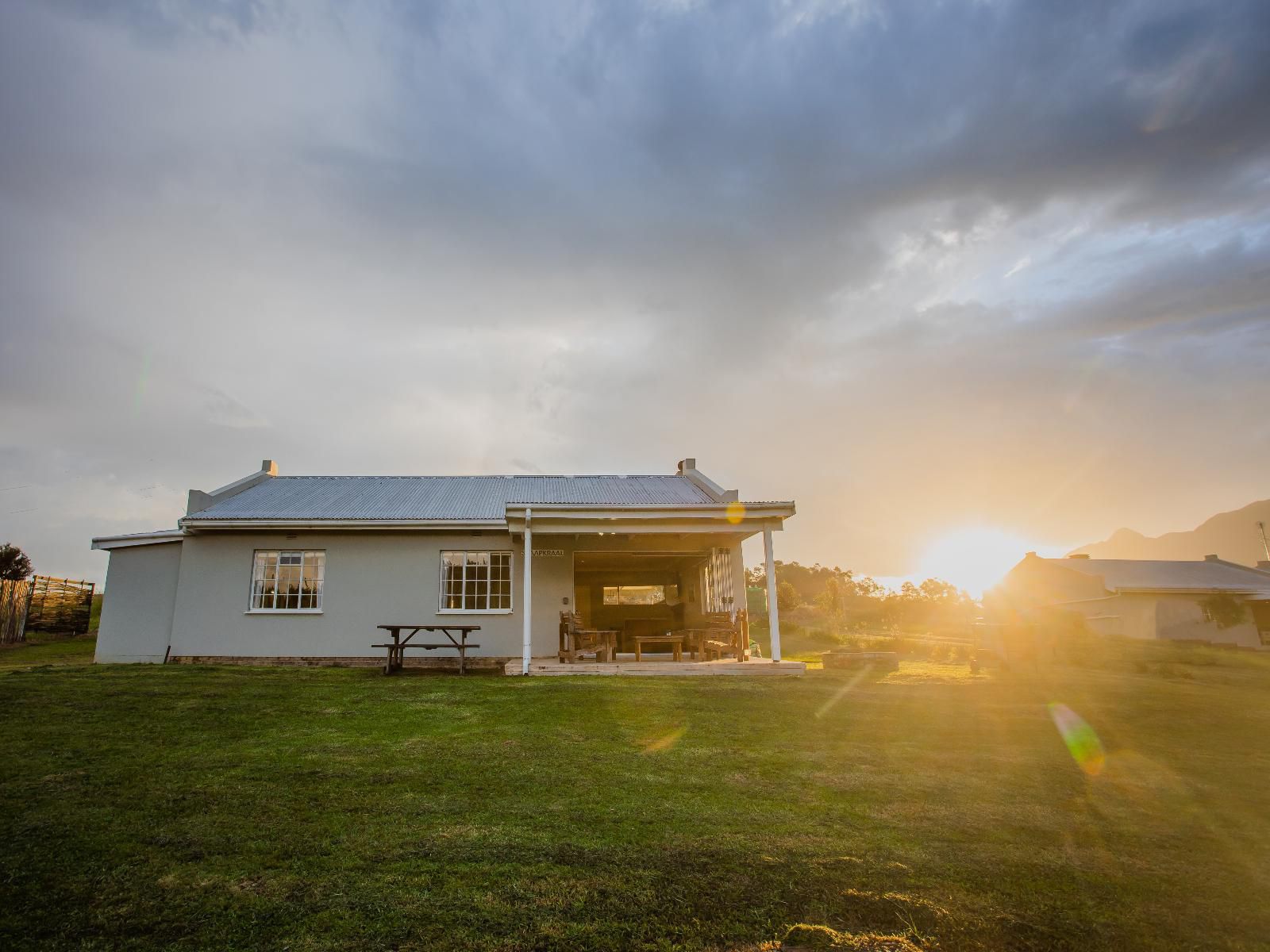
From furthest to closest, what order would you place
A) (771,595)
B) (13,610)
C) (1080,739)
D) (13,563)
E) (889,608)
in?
1. (889,608)
2. (13,563)
3. (13,610)
4. (771,595)
5. (1080,739)

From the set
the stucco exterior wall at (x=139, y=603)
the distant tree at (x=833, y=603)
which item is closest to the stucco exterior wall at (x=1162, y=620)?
the distant tree at (x=833, y=603)

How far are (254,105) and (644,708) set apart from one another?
10666mm

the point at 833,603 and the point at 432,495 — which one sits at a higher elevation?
the point at 432,495

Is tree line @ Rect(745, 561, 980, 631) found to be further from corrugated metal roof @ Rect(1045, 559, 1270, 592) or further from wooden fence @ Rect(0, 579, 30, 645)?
wooden fence @ Rect(0, 579, 30, 645)

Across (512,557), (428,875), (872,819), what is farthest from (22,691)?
(872,819)

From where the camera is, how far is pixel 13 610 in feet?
61.1

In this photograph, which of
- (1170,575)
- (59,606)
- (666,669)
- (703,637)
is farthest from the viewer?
(1170,575)

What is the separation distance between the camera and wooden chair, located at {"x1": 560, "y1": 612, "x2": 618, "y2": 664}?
41.2 ft

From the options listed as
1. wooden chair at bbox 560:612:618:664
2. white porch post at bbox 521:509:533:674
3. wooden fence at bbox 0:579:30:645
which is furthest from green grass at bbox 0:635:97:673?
wooden chair at bbox 560:612:618:664

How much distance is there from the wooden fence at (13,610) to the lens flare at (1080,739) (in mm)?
25157

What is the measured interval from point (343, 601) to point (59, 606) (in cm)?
1518

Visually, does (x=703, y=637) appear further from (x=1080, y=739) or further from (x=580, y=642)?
(x=1080, y=739)

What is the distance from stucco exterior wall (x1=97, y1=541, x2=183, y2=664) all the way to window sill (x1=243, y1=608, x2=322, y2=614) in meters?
1.78

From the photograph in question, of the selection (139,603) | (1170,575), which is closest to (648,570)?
(139,603)
